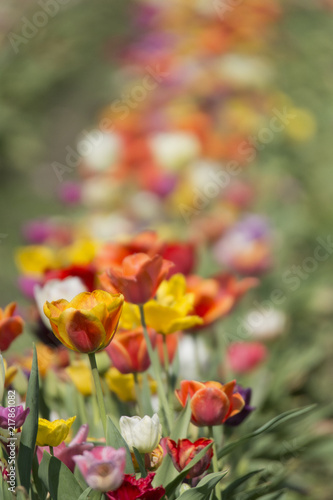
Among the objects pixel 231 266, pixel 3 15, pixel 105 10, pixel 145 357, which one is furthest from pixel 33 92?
pixel 145 357

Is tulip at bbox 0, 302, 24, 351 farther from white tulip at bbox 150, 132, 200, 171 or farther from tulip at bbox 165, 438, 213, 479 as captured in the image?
white tulip at bbox 150, 132, 200, 171

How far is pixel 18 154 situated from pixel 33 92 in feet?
1.80

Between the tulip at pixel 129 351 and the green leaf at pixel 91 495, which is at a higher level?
the green leaf at pixel 91 495

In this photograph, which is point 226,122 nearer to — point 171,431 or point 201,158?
point 201,158

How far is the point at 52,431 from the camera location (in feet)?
2.01

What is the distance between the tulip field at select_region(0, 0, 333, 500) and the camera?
621mm

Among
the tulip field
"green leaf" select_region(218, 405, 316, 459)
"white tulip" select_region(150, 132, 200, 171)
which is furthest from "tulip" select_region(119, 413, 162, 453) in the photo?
"white tulip" select_region(150, 132, 200, 171)

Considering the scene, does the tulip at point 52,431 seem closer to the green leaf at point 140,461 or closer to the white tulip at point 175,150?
the green leaf at point 140,461

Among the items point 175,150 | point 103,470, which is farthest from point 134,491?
point 175,150

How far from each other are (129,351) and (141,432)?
160 mm

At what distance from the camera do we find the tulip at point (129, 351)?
29.3 inches

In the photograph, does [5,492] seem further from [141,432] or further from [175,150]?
[175,150]

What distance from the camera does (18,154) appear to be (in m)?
3.65

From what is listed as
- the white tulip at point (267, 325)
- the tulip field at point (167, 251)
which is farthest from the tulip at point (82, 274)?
the white tulip at point (267, 325)
